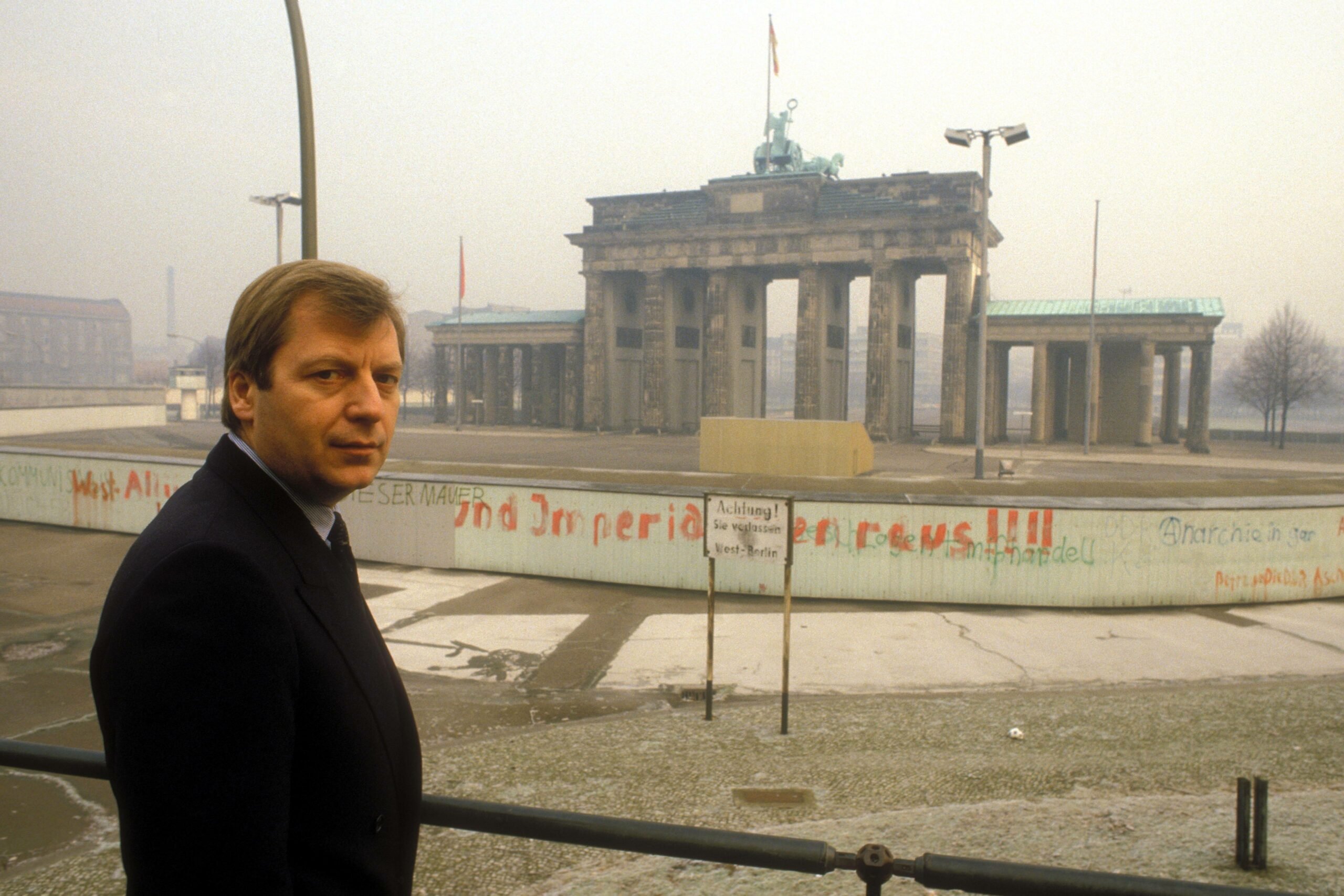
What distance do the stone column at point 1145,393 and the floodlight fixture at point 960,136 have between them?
91.2 feet

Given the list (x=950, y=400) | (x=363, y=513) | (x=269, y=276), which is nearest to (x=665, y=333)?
(x=950, y=400)

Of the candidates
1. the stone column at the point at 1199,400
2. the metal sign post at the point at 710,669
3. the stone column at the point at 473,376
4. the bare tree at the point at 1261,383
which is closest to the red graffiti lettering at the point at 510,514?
the metal sign post at the point at 710,669

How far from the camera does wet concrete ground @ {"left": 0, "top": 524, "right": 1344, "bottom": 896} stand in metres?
6.32

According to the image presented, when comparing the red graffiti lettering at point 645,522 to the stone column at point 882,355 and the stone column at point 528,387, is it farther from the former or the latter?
the stone column at point 528,387

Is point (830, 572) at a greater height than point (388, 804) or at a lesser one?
lesser

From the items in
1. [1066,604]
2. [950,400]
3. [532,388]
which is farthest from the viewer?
[532,388]

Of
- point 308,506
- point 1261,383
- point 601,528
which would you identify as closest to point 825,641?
point 601,528

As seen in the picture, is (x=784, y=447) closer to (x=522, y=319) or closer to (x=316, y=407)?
(x=316, y=407)

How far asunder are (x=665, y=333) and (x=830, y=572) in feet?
169

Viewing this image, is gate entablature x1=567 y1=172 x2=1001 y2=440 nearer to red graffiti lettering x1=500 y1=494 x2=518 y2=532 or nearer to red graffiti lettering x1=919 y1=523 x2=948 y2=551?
red graffiti lettering x1=919 y1=523 x2=948 y2=551

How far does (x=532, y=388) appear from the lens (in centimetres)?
7594

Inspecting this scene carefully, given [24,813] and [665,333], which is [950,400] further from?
[24,813]

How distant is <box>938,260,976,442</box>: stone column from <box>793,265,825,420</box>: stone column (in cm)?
768

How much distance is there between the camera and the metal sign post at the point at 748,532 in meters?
9.92
